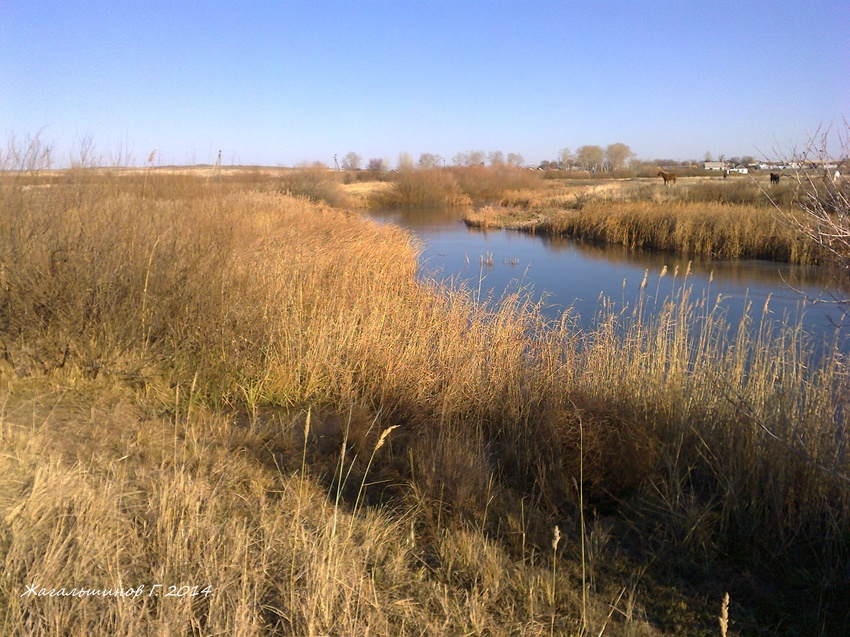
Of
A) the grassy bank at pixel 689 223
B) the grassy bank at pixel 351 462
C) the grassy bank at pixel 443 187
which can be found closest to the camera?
the grassy bank at pixel 351 462

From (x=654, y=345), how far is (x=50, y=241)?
603cm

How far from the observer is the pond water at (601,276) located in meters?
11.9

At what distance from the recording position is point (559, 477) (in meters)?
4.36

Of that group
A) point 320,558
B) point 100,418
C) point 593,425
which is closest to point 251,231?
point 100,418

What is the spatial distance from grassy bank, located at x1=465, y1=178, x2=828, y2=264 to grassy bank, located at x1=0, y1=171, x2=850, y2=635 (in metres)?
11.9

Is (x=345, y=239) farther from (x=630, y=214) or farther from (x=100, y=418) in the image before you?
(x=630, y=214)

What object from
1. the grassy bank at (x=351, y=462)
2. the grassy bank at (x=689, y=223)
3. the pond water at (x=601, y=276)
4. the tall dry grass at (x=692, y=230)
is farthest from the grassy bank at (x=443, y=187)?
the grassy bank at (x=351, y=462)

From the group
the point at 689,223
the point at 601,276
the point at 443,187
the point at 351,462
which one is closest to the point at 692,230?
the point at 689,223

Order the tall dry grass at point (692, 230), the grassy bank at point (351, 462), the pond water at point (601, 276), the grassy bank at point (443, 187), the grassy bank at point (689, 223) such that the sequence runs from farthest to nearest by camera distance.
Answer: the grassy bank at point (443, 187) → the grassy bank at point (689, 223) → the tall dry grass at point (692, 230) → the pond water at point (601, 276) → the grassy bank at point (351, 462)

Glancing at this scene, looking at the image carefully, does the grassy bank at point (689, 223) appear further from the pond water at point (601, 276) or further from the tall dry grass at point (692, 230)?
the pond water at point (601, 276)

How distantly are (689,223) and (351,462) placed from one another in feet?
66.9

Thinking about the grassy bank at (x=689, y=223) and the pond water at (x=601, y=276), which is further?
the grassy bank at (x=689, y=223)

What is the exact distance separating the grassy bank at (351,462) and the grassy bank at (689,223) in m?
11.9

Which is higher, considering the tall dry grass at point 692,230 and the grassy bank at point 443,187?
the grassy bank at point 443,187
